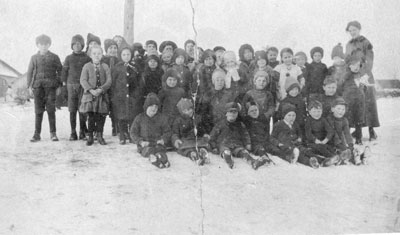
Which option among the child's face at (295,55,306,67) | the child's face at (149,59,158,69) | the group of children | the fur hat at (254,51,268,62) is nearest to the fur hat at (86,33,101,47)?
the group of children

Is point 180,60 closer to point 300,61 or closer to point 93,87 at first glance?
point 93,87

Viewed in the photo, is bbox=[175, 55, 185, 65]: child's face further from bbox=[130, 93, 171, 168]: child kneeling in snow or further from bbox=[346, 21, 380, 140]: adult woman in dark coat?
bbox=[346, 21, 380, 140]: adult woman in dark coat

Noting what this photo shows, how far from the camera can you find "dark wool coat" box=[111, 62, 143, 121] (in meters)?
3.36

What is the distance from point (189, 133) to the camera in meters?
3.12

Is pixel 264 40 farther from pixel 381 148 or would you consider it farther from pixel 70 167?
pixel 70 167

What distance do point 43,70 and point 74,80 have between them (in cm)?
25

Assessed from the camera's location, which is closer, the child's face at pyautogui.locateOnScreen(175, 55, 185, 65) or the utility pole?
the utility pole

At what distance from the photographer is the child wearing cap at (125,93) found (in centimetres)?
335

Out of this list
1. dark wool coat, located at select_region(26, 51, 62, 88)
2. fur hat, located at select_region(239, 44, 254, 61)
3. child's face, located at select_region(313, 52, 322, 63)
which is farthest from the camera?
child's face, located at select_region(313, 52, 322, 63)

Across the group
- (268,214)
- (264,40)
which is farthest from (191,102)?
(268,214)

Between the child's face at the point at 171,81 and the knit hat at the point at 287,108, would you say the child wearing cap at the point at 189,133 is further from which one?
the knit hat at the point at 287,108

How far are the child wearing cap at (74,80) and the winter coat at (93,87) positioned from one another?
0.08 metres

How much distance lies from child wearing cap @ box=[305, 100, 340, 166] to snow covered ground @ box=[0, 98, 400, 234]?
0.77 feet

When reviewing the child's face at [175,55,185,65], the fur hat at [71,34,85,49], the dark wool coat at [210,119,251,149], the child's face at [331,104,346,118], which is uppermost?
the fur hat at [71,34,85,49]
